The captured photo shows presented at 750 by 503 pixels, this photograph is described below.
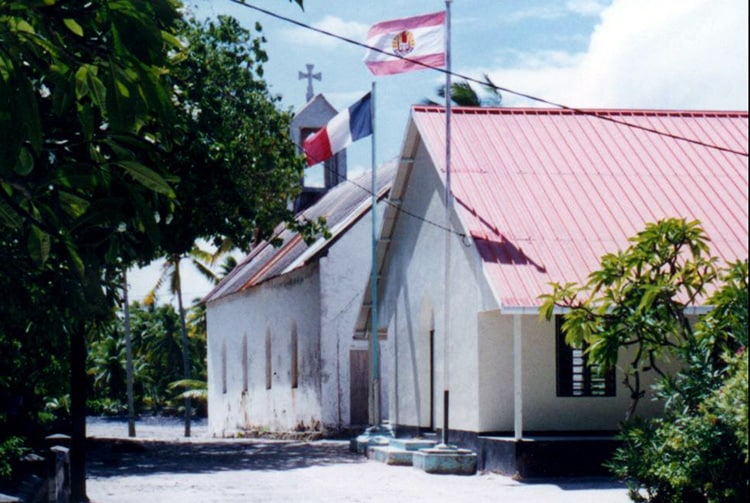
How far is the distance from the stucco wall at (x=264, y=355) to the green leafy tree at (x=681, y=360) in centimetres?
2079

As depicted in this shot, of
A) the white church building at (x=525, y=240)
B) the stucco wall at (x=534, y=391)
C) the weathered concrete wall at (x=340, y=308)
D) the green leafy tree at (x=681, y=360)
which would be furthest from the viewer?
the weathered concrete wall at (x=340, y=308)

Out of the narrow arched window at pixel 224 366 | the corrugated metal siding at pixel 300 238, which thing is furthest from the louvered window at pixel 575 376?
the narrow arched window at pixel 224 366

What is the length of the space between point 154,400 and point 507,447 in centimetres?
6805

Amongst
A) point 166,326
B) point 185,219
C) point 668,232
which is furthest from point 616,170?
point 166,326

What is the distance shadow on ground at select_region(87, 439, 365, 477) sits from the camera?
74.1ft

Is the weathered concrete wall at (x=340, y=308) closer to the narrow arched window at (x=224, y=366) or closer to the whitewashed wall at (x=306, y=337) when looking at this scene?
the whitewashed wall at (x=306, y=337)

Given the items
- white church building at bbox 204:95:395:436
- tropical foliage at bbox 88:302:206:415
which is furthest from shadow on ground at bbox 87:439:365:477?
tropical foliage at bbox 88:302:206:415

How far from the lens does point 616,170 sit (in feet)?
71.5

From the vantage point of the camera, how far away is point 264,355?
125 ft

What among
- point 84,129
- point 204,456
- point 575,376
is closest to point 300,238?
point 204,456

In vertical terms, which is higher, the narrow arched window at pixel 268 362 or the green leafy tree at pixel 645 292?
the green leafy tree at pixel 645 292

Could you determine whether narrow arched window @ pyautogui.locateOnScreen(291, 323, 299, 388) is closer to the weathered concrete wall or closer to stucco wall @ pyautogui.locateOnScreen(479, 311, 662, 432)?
the weathered concrete wall

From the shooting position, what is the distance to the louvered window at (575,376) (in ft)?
63.9

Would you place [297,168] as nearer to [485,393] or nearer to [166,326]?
[485,393]
